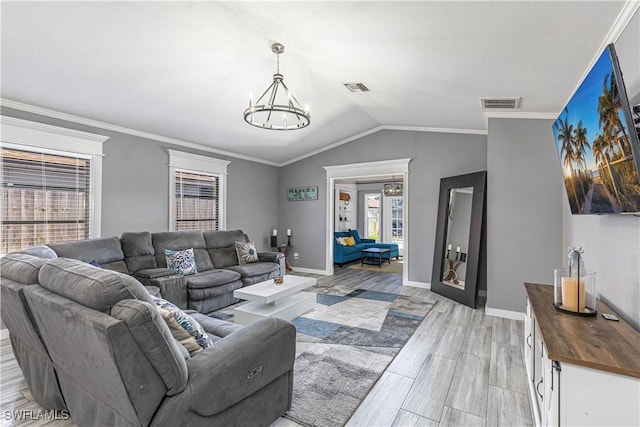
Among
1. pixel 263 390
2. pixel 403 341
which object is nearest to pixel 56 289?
pixel 263 390

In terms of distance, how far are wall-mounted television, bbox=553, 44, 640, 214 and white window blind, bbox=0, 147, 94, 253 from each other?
5040 mm

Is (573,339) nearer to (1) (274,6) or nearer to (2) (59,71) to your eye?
(1) (274,6)

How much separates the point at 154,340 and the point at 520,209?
Answer: 4178mm

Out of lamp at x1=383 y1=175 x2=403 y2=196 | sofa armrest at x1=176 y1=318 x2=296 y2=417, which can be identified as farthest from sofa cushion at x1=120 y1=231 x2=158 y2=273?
lamp at x1=383 y1=175 x2=403 y2=196

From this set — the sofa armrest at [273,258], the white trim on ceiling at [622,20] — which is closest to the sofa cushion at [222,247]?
the sofa armrest at [273,258]

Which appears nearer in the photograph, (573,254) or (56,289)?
(56,289)

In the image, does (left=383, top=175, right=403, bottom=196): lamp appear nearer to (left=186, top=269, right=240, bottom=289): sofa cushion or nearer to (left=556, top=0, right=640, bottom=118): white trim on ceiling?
(left=186, top=269, right=240, bottom=289): sofa cushion

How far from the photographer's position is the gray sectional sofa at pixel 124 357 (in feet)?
4.11

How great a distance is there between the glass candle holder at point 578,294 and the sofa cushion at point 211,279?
359 centimetres

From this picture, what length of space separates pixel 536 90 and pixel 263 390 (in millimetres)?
3632

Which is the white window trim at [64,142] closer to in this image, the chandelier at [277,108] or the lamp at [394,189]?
the chandelier at [277,108]

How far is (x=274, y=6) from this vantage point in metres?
2.38

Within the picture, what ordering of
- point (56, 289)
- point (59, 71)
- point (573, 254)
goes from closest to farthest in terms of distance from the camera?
point (56, 289), point (573, 254), point (59, 71)

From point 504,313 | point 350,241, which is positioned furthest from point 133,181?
point 504,313
